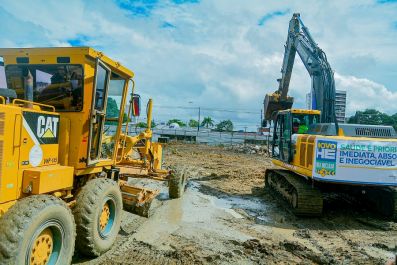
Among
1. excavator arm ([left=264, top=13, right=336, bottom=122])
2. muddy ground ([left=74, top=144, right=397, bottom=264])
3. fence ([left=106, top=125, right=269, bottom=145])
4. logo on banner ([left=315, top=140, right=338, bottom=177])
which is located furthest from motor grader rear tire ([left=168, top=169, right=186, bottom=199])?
fence ([left=106, top=125, right=269, bottom=145])

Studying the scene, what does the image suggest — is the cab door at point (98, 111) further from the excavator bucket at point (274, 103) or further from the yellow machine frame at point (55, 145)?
the excavator bucket at point (274, 103)

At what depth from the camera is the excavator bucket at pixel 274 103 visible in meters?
14.4

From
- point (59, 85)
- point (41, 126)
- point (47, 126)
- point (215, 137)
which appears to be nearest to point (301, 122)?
point (59, 85)

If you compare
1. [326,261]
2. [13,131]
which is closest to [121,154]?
Result: [13,131]

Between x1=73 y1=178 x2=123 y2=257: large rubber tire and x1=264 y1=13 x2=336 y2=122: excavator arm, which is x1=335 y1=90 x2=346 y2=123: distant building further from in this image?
x1=73 y1=178 x2=123 y2=257: large rubber tire

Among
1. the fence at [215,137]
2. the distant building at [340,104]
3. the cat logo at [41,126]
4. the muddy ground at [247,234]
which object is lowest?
the muddy ground at [247,234]

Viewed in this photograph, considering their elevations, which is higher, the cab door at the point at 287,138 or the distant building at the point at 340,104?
the distant building at the point at 340,104

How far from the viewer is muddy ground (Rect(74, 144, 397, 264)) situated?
5535 mm

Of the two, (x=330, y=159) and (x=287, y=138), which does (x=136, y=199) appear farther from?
(x=287, y=138)

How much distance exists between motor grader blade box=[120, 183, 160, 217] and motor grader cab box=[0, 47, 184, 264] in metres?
0.02

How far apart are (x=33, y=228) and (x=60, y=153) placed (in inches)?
59.2

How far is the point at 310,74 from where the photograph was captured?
491 inches

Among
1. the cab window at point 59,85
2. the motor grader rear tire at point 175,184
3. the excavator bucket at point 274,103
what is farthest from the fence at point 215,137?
the cab window at point 59,85

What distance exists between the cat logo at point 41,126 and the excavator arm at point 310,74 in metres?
8.23
